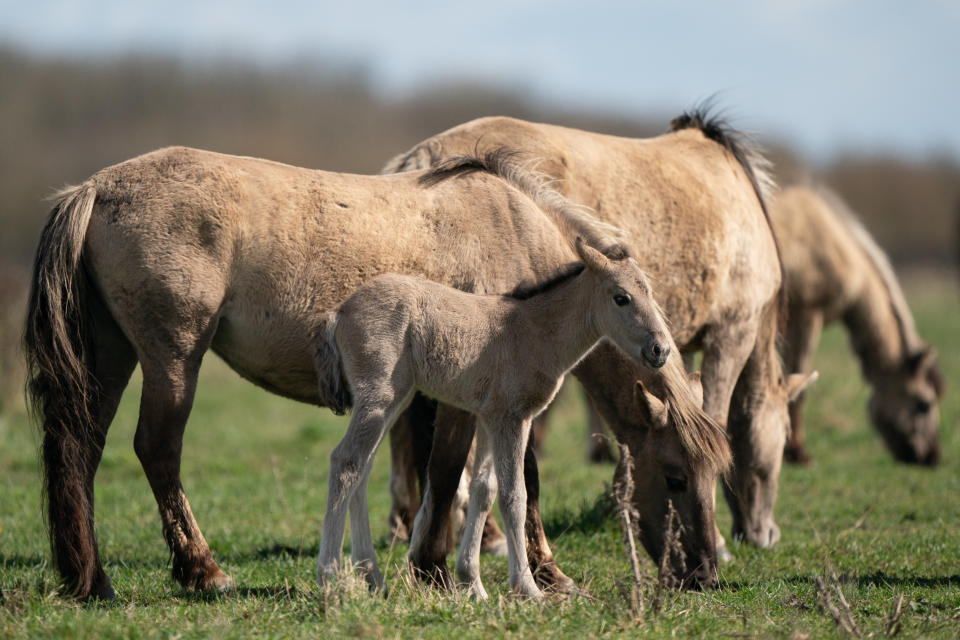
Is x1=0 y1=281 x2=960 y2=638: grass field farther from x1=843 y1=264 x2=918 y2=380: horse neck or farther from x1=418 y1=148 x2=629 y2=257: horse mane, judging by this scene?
x1=418 y1=148 x2=629 y2=257: horse mane

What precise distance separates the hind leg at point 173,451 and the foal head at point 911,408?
883 centimetres

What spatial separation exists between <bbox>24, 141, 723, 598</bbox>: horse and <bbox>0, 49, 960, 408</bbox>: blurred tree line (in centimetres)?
5094

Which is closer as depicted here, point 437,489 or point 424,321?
point 424,321

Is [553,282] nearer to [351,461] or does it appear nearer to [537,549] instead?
[351,461]

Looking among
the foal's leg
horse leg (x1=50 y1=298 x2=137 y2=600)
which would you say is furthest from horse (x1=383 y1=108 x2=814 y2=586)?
horse leg (x1=50 y1=298 x2=137 y2=600)

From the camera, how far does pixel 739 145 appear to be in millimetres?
7402

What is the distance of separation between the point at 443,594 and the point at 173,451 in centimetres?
155

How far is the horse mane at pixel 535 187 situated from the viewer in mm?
5527

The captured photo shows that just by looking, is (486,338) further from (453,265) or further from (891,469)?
(891,469)

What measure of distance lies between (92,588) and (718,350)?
13.6 ft

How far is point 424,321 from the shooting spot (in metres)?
4.66

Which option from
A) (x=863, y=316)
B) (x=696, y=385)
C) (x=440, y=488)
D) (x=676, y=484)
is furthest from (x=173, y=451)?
(x=863, y=316)

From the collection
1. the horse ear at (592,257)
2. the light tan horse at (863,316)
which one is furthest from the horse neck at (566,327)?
the light tan horse at (863,316)

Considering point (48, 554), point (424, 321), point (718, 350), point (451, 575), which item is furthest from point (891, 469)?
point (48, 554)
